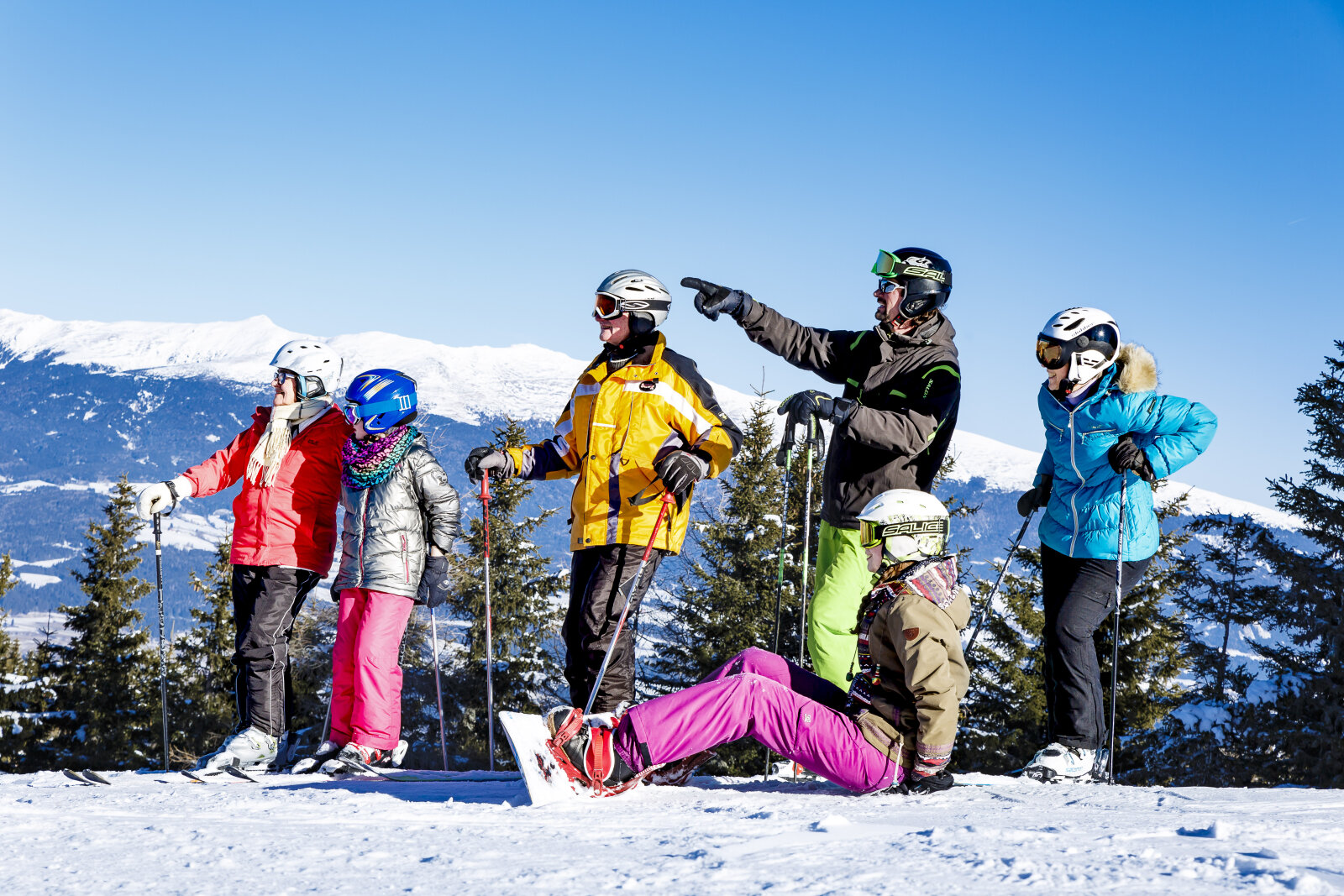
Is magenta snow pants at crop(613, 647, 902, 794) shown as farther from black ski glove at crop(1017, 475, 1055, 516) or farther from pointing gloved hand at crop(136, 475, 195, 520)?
pointing gloved hand at crop(136, 475, 195, 520)

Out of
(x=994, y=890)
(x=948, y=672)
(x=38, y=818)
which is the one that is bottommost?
(x=38, y=818)

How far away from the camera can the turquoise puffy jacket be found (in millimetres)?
5203

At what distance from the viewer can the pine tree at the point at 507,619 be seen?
3288 centimetres

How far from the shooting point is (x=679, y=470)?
540 cm

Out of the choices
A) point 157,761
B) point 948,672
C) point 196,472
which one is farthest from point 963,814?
point 157,761

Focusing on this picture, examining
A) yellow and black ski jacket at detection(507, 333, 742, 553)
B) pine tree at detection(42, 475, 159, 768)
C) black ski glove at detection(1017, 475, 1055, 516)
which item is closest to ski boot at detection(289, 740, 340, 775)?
yellow and black ski jacket at detection(507, 333, 742, 553)

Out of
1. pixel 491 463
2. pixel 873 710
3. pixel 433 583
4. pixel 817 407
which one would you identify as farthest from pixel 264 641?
pixel 873 710

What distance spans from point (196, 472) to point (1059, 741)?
4960 mm

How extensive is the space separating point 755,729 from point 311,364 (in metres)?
3.71

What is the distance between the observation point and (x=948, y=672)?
416 centimetres

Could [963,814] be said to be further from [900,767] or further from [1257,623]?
[1257,623]

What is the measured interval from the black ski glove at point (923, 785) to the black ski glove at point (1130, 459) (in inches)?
68.3

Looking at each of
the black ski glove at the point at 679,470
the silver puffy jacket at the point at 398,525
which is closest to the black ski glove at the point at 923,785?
the black ski glove at the point at 679,470

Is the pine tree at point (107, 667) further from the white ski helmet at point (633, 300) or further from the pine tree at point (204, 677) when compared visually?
the white ski helmet at point (633, 300)
